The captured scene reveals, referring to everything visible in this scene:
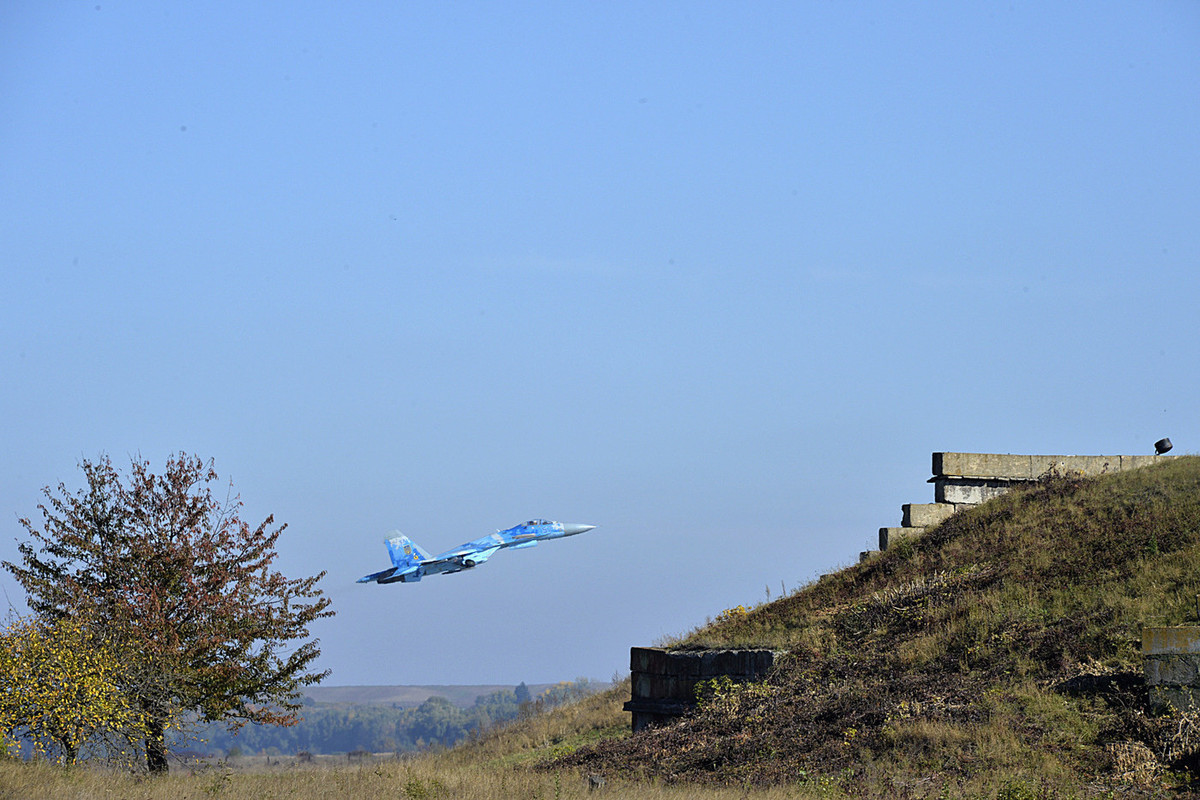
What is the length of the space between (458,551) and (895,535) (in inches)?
917

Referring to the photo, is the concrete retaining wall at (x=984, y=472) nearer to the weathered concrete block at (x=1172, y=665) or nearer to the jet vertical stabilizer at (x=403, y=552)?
the weathered concrete block at (x=1172, y=665)

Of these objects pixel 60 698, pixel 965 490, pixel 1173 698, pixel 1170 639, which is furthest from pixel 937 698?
pixel 60 698

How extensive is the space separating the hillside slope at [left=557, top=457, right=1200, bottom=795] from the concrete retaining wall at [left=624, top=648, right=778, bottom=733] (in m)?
0.54

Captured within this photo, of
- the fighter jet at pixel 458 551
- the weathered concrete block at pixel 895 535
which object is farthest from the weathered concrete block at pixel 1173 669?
the fighter jet at pixel 458 551

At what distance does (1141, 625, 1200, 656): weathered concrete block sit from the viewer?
15.9 m

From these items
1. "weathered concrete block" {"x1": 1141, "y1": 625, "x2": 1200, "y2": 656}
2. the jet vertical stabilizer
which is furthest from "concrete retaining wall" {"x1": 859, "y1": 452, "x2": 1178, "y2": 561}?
the jet vertical stabilizer

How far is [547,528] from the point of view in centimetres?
4891

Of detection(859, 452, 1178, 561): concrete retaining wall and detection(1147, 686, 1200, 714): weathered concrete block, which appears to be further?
detection(859, 452, 1178, 561): concrete retaining wall

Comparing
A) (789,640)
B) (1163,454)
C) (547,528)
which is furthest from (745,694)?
(547,528)

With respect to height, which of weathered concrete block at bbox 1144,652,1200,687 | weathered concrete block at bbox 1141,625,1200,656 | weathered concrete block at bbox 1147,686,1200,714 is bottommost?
weathered concrete block at bbox 1147,686,1200,714

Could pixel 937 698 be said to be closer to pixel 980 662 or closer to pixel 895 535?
pixel 980 662

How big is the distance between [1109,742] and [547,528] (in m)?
33.8

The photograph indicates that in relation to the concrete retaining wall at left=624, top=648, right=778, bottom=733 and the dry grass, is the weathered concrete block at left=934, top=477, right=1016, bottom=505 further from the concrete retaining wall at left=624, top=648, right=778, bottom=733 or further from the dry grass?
the dry grass

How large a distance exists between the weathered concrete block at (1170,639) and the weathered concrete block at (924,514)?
39.4ft
